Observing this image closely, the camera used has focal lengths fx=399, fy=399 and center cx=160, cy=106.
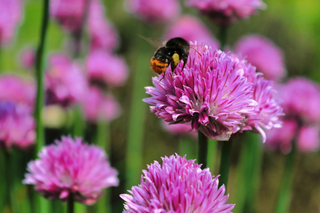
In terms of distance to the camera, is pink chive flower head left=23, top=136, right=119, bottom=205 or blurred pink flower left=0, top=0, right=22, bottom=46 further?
blurred pink flower left=0, top=0, right=22, bottom=46

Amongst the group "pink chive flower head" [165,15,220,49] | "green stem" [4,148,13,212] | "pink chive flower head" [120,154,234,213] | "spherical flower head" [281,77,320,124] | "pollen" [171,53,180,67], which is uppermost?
"pink chive flower head" [165,15,220,49]

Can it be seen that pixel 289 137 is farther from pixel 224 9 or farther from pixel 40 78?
pixel 40 78

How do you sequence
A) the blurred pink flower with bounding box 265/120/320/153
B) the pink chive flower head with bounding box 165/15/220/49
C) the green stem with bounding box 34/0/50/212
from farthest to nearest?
1. the pink chive flower head with bounding box 165/15/220/49
2. the blurred pink flower with bounding box 265/120/320/153
3. the green stem with bounding box 34/0/50/212

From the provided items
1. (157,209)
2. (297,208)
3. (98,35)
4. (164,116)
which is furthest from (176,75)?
(297,208)

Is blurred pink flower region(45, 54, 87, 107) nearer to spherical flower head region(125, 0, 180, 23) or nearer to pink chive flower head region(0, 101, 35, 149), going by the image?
pink chive flower head region(0, 101, 35, 149)

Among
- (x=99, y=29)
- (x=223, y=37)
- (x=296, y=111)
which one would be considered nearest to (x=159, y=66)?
(x=223, y=37)

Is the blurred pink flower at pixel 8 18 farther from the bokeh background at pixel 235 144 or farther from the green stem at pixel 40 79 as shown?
the green stem at pixel 40 79

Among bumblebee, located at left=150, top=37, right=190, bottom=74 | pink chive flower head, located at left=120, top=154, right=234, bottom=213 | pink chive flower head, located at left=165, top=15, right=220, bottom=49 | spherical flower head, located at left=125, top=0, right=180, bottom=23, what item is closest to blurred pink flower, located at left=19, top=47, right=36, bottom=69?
spherical flower head, located at left=125, top=0, right=180, bottom=23

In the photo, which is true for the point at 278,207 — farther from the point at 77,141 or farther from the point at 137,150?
the point at 137,150
